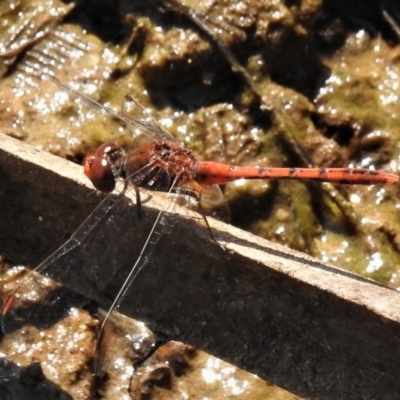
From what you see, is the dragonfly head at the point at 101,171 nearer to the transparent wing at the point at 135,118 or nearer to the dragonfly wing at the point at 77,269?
the dragonfly wing at the point at 77,269

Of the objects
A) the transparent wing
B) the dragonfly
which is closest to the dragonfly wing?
the dragonfly

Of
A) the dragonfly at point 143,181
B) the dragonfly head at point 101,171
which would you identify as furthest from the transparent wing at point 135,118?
the dragonfly head at point 101,171

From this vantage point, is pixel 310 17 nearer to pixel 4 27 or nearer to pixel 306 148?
pixel 306 148

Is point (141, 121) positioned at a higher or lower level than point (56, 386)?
higher

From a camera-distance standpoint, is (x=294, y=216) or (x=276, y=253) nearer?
(x=276, y=253)

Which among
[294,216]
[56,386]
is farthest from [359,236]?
[56,386]

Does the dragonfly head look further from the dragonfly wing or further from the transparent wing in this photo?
the transparent wing

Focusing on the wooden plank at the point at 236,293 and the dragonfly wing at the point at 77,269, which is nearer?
the wooden plank at the point at 236,293
